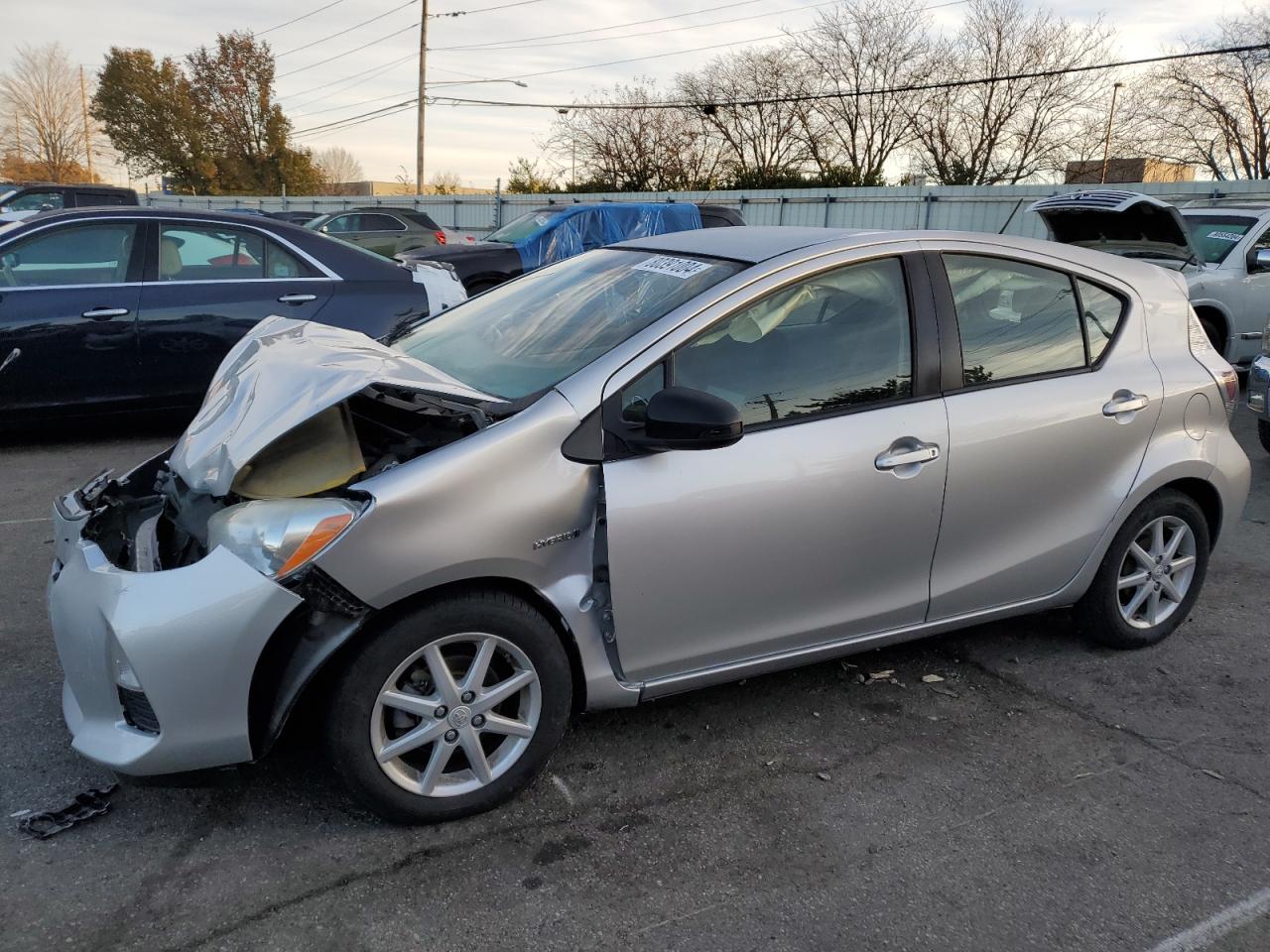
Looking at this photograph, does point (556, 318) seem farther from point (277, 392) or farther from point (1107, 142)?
point (1107, 142)

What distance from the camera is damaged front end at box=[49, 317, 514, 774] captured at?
2439 mm

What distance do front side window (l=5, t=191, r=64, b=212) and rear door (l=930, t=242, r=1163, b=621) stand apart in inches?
745

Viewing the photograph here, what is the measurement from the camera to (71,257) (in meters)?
6.39

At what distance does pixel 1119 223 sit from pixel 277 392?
8.46 meters

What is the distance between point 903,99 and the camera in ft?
125

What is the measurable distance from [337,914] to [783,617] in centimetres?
149

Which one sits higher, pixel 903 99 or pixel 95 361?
pixel 903 99

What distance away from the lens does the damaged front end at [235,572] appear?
8.00 feet

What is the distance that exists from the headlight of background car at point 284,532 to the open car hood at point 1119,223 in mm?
8072

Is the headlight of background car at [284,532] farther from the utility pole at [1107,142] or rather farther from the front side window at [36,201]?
the utility pole at [1107,142]

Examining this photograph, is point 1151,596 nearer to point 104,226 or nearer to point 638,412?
point 638,412

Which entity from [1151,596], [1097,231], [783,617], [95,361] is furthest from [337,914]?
[1097,231]

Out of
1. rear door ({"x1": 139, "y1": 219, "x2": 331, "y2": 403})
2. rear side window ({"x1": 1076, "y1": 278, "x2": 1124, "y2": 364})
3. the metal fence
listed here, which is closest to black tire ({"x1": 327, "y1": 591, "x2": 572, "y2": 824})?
rear side window ({"x1": 1076, "y1": 278, "x2": 1124, "y2": 364})

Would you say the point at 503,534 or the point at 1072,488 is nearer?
the point at 503,534
